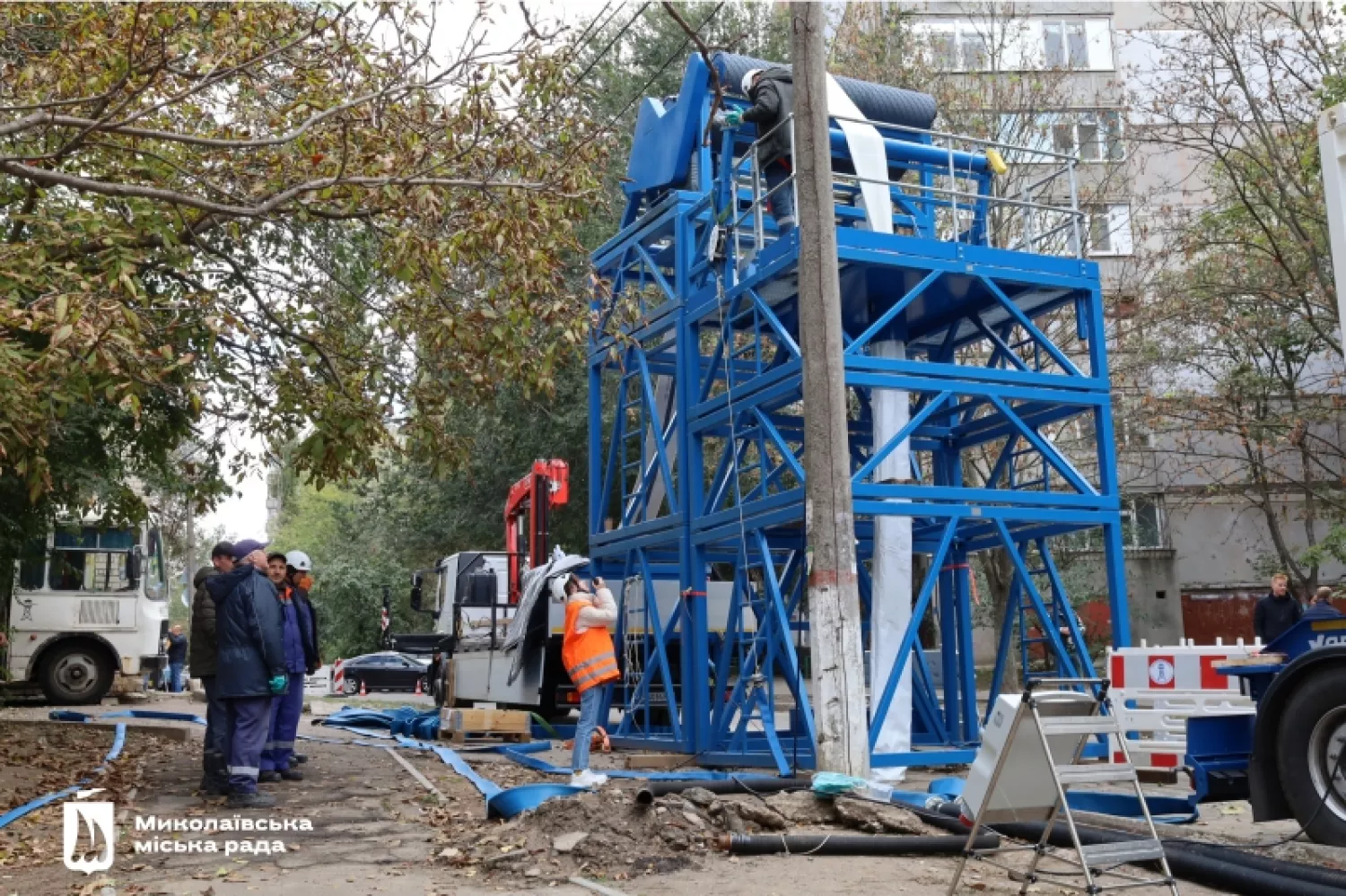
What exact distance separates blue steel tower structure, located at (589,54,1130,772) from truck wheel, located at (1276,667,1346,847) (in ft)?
13.0

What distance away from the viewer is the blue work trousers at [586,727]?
440 inches

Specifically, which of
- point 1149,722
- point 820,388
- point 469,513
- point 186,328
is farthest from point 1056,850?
point 469,513

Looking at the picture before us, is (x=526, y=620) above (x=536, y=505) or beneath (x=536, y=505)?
beneath

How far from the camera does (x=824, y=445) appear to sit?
10148 millimetres

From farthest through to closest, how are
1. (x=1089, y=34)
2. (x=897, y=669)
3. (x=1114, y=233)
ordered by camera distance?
(x=1089, y=34), (x=1114, y=233), (x=897, y=669)

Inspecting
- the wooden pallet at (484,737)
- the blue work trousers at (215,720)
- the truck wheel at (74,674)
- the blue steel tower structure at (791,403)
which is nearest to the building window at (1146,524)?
the blue steel tower structure at (791,403)

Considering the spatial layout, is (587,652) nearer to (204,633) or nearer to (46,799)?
(204,633)

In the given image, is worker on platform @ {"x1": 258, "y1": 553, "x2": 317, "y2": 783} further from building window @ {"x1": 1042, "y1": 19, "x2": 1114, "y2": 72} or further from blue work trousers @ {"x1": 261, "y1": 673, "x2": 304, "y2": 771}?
building window @ {"x1": 1042, "y1": 19, "x2": 1114, "y2": 72}

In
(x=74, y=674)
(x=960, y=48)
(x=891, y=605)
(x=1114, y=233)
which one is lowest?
(x=74, y=674)

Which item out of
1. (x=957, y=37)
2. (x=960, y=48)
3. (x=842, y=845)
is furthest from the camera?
(x=957, y=37)

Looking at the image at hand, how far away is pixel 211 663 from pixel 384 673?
25.7 meters

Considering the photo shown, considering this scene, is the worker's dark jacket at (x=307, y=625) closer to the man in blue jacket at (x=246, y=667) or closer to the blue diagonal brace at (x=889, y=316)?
the man in blue jacket at (x=246, y=667)

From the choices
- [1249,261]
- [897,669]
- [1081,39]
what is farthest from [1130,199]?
[897,669]

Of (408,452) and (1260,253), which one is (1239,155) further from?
(408,452)
